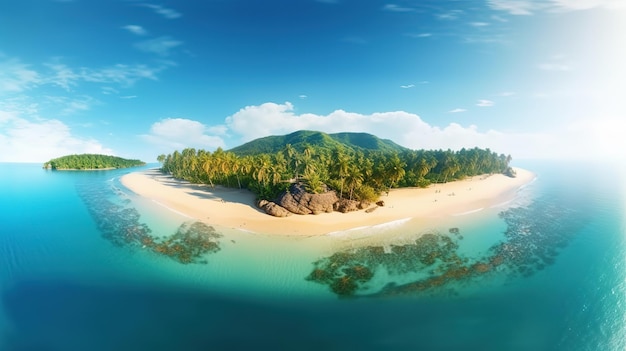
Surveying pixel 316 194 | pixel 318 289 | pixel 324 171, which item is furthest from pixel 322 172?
pixel 318 289

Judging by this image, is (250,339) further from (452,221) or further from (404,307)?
(452,221)

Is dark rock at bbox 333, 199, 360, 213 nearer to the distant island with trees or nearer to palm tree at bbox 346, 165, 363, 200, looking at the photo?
the distant island with trees

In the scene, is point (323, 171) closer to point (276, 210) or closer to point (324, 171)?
point (324, 171)

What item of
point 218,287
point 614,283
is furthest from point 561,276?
point 218,287

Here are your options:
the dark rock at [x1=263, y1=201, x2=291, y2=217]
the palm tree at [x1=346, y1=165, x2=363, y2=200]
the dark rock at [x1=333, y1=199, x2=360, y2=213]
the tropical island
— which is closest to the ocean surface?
the tropical island

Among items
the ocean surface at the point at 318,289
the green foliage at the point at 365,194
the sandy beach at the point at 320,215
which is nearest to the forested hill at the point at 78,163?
the sandy beach at the point at 320,215

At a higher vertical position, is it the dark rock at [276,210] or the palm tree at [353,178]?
the palm tree at [353,178]

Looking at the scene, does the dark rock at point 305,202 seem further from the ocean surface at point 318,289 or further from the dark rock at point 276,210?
the ocean surface at point 318,289
